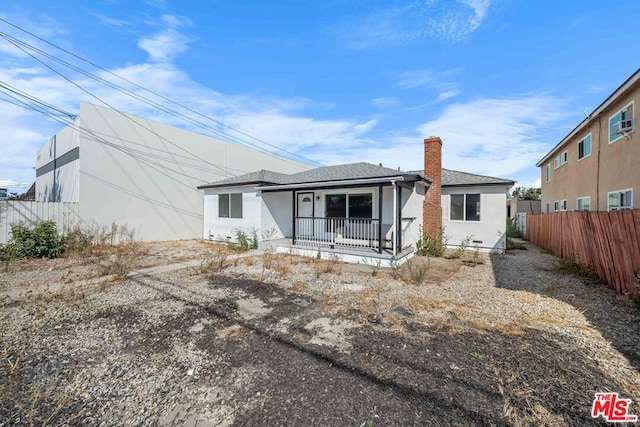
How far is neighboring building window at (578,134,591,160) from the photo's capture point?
36.7 ft

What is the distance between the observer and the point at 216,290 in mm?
5992

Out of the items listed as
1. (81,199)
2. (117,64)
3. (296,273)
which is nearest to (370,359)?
(296,273)

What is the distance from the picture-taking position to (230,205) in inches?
529

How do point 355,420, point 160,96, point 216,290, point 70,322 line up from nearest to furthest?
point 355,420 < point 70,322 < point 216,290 < point 160,96

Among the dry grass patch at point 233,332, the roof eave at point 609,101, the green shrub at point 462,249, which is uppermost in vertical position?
the roof eave at point 609,101

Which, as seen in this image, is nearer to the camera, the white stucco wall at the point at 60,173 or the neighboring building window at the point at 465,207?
the neighboring building window at the point at 465,207

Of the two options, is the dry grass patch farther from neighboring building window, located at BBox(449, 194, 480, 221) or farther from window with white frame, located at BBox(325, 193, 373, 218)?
neighboring building window, located at BBox(449, 194, 480, 221)

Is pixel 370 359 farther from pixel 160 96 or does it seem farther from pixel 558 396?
pixel 160 96

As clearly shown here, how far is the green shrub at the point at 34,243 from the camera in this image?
9283 mm

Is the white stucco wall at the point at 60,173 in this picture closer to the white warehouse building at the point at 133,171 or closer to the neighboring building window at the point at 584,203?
the white warehouse building at the point at 133,171

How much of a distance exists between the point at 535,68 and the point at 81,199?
18.8 meters

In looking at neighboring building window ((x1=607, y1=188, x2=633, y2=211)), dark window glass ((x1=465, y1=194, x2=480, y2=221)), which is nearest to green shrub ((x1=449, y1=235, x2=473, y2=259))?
dark window glass ((x1=465, y1=194, x2=480, y2=221))

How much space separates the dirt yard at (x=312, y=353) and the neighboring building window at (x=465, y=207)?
18.3ft

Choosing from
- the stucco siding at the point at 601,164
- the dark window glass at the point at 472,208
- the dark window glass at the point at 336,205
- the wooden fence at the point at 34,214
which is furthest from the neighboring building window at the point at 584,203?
the wooden fence at the point at 34,214
